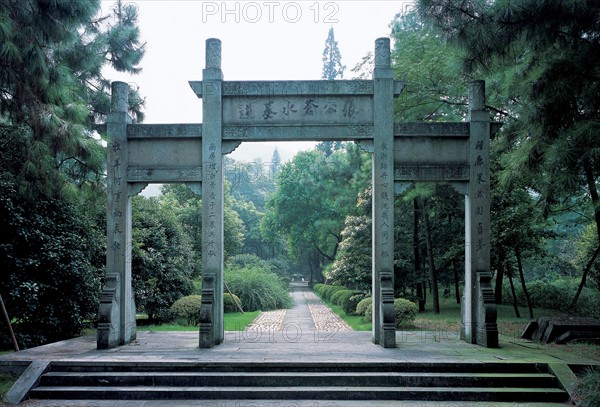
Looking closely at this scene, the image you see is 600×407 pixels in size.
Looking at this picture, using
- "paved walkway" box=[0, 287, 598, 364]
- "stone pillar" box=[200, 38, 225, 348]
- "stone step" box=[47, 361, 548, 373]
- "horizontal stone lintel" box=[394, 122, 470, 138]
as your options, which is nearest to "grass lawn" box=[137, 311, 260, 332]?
"paved walkway" box=[0, 287, 598, 364]

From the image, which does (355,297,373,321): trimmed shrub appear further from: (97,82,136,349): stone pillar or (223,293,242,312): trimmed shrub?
(97,82,136,349): stone pillar

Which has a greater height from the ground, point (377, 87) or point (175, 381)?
point (377, 87)

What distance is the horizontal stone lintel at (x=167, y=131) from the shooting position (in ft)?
30.7

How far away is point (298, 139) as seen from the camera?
9445mm

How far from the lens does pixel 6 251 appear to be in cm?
967

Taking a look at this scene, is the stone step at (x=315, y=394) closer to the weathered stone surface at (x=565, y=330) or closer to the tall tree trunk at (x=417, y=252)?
the weathered stone surface at (x=565, y=330)

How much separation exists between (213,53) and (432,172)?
186 inches

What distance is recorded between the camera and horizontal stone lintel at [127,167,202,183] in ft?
30.7

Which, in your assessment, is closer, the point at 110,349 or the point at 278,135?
the point at 110,349

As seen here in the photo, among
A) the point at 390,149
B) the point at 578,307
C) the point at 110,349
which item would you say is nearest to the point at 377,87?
the point at 390,149

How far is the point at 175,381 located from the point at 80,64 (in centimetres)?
640

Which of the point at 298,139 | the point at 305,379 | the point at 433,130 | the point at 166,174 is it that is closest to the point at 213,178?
the point at 166,174

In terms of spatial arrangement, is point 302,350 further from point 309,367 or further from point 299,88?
point 299,88

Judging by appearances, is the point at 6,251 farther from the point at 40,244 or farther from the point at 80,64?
the point at 80,64
